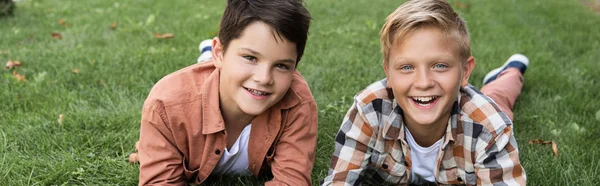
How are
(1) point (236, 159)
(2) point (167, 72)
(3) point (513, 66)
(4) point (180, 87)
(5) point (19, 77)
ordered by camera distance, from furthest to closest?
(2) point (167, 72), (3) point (513, 66), (5) point (19, 77), (1) point (236, 159), (4) point (180, 87)

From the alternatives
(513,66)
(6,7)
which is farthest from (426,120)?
(6,7)

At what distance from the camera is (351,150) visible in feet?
7.89

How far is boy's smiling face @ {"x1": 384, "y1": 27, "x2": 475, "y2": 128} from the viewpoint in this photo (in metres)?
2.05

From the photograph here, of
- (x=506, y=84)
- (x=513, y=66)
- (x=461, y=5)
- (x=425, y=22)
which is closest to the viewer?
(x=425, y=22)

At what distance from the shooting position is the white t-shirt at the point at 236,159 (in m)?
2.45

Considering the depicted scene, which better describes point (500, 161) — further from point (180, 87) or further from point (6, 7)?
point (6, 7)

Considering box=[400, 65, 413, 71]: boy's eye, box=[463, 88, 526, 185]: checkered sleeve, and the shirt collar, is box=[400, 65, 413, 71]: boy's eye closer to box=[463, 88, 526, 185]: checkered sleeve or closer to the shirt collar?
box=[463, 88, 526, 185]: checkered sleeve

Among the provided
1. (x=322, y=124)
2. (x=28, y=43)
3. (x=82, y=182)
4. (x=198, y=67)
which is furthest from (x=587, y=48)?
(x=28, y=43)

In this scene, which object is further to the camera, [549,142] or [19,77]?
[19,77]

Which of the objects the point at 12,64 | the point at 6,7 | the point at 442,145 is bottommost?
the point at 6,7

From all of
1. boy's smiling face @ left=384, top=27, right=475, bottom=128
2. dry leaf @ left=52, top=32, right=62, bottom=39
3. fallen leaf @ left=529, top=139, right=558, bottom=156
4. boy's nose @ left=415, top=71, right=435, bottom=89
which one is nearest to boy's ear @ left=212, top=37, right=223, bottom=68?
boy's smiling face @ left=384, top=27, right=475, bottom=128

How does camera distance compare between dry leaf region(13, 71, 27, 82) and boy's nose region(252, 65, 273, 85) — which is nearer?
boy's nose region(252, 65, 273, 85)

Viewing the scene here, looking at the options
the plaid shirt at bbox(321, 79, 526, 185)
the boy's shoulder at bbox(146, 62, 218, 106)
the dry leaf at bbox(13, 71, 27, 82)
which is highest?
the boy's shoulder at bbox(146, 62, 218, 106)

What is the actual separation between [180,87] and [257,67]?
386mm
